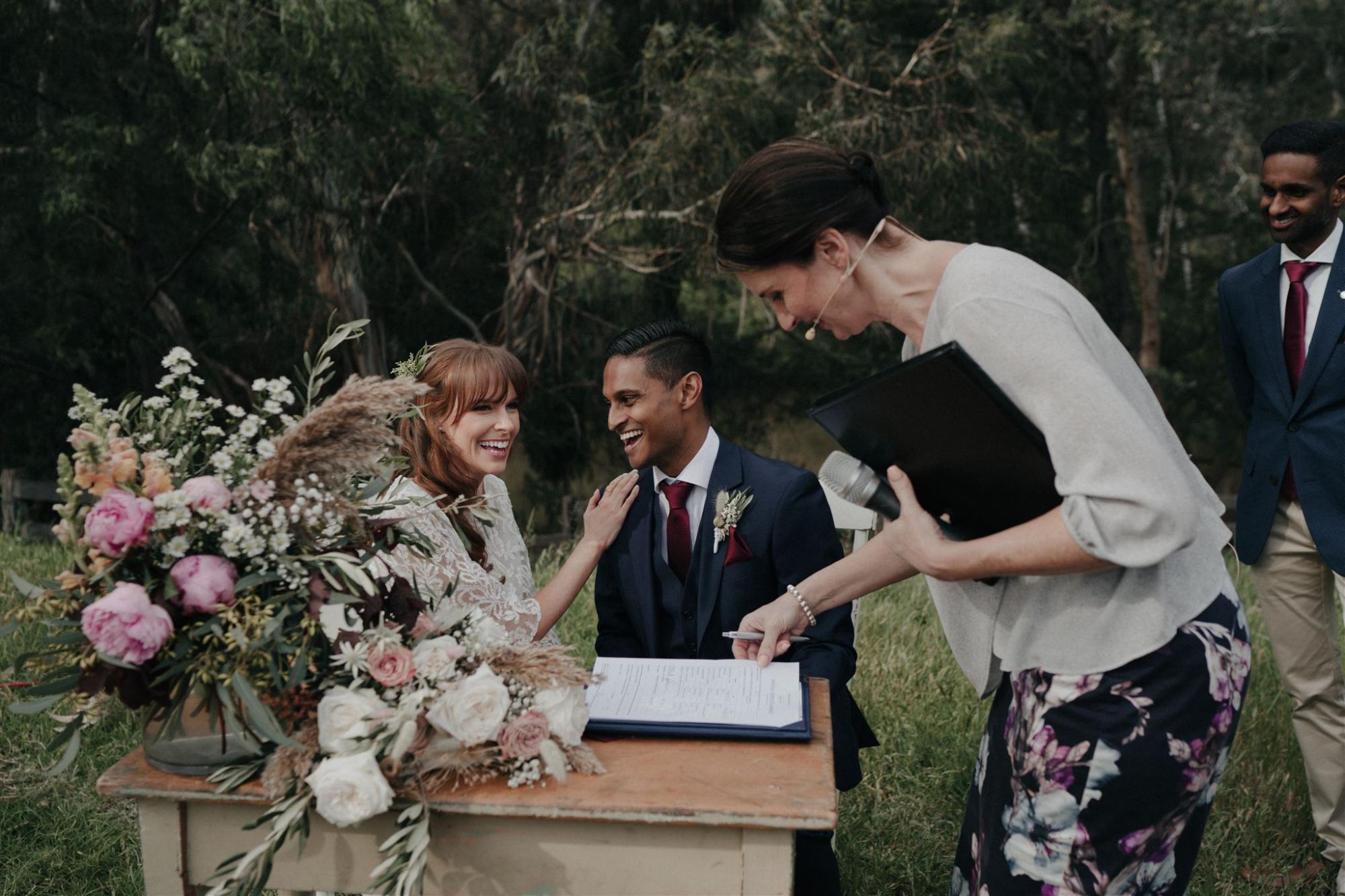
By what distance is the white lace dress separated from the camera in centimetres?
248

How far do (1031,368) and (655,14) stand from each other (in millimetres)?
14138

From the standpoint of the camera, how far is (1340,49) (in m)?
18.4

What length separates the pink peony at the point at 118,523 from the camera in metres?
1.72

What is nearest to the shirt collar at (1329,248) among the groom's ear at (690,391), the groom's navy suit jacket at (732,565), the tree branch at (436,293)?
the groom's navy suit jacket at (732,565)

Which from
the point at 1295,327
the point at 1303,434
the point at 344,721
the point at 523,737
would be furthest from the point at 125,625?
the point at 1295,327

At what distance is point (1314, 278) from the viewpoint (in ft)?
12.5

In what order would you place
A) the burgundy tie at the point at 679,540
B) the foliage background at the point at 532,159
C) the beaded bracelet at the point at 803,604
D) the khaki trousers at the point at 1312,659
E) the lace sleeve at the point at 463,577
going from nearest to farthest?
the beaded bracelet at the point at 803,604 → the lace sleeve at the point at 463,577 → the burgundy tie at the point at 679,540 → the khaki trousers at the point at 1312,659 → the foliage background at the point at 532,159

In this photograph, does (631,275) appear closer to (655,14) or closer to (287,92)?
(655,14)

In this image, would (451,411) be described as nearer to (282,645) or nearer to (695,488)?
(695,488)

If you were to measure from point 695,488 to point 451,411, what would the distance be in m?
0.73

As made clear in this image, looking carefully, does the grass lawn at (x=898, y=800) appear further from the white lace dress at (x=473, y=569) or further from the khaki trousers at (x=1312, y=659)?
the white lace dress at (x=473, y=569)

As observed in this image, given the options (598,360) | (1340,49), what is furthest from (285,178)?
(1340,49)

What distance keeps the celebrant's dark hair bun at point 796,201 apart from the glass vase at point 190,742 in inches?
45.8

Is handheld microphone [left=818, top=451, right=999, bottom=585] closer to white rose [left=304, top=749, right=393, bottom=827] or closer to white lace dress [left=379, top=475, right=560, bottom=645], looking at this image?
white lace dress [left=379, top=475, right=560, bottom=645]
